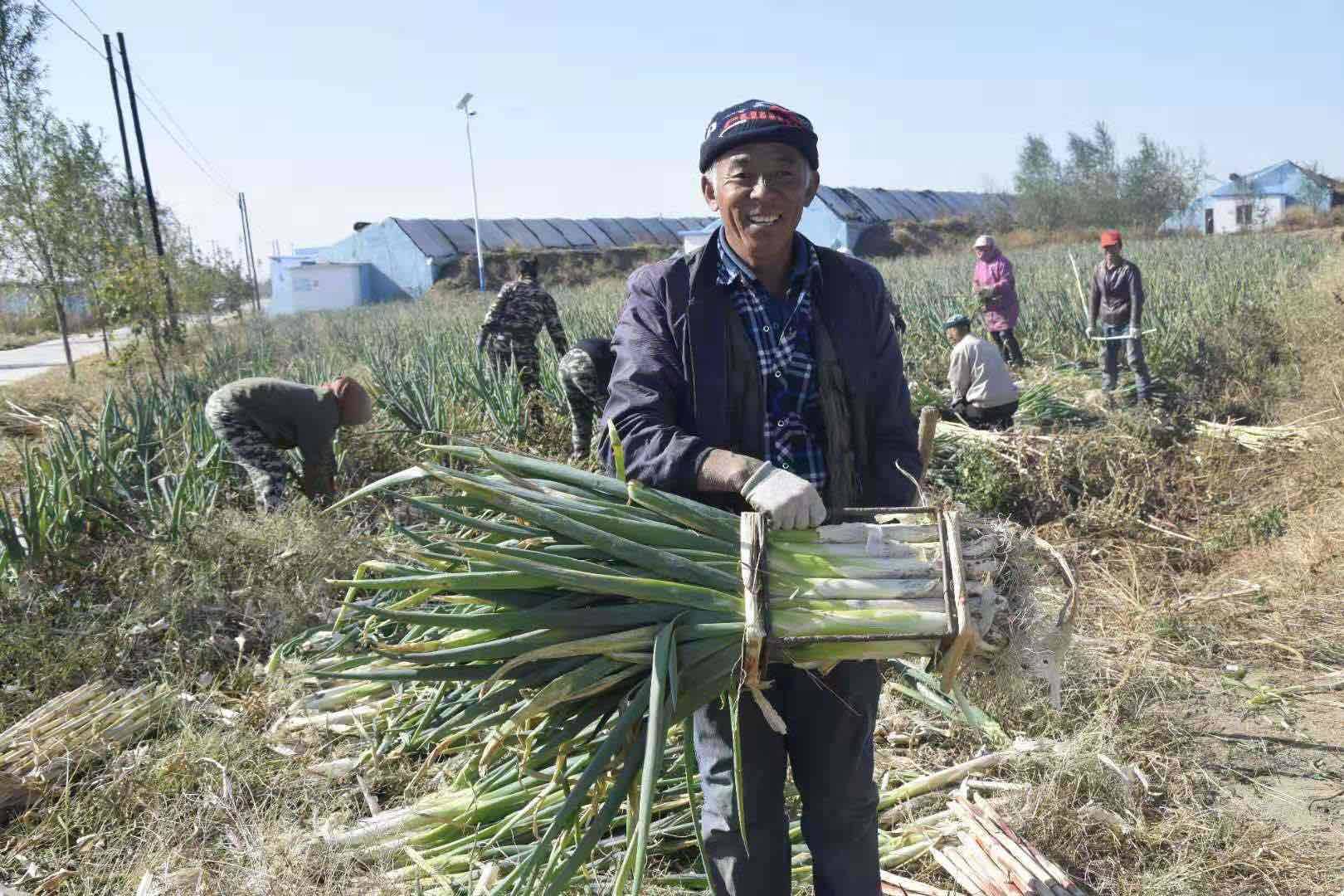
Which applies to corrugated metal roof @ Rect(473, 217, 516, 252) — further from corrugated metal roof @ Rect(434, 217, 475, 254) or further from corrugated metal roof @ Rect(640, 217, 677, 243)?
corrugated metal roof @ Rect(640, 217, 677, 243)

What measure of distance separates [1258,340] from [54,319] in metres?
15.0

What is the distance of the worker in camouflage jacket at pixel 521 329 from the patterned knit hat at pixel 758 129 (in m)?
5.10

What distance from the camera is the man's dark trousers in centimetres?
170

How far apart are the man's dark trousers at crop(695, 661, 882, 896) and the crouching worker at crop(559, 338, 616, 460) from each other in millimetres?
3537

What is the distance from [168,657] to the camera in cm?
348

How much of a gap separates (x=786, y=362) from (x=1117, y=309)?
25.0 feet

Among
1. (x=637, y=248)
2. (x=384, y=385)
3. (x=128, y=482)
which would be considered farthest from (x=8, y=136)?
(x=637, y=248)

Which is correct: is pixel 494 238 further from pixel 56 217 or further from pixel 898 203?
pixel 56 217

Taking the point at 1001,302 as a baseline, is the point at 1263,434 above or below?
below

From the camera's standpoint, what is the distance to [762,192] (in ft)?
5.42

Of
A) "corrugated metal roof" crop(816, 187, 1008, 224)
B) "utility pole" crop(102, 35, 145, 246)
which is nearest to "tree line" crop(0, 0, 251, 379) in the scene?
"utility pole" crop(102, 35, 145, 246)

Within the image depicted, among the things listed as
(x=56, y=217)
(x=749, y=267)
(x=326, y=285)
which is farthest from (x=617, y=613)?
(x=326, y=285)

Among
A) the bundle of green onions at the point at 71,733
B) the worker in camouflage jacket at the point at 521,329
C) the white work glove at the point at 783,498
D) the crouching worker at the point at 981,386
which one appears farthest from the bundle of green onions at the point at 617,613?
the worker in camouflage jacket at the point at 521,329

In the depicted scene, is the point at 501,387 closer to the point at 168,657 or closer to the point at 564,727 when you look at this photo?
the point at 168,657
